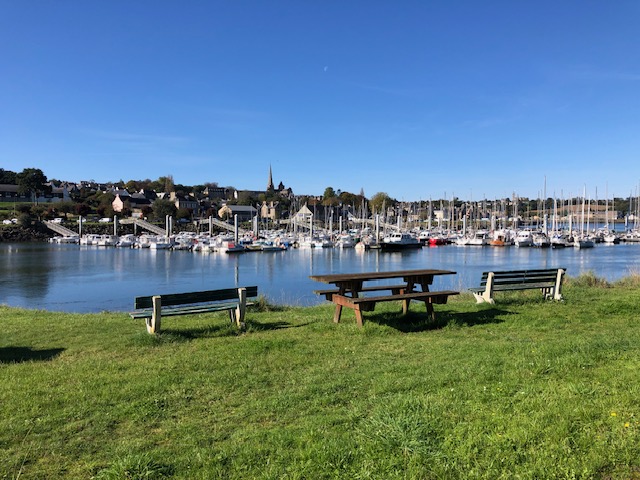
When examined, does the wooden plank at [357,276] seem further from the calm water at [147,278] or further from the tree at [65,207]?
the tree at [65,207]

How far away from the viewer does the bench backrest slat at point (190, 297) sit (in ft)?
29.3

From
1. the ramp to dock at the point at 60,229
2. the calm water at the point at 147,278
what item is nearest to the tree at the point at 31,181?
the ramp to dock at the point at 60,229

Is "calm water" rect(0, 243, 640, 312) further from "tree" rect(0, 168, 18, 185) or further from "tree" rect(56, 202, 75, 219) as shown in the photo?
"tree" rect(0, 168, 18, 185)

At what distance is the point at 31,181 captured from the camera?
127m

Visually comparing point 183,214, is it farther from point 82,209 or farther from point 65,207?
point 65,207

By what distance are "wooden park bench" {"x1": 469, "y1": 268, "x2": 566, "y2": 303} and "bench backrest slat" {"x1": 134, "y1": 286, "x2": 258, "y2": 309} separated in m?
5.73

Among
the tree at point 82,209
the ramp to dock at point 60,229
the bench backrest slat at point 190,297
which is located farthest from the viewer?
the tree at point 82,209

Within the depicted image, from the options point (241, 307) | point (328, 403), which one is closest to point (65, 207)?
point (241, 307)

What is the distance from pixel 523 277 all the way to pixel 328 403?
9.11 metres

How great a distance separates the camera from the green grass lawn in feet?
11.5

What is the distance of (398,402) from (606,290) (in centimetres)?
1276

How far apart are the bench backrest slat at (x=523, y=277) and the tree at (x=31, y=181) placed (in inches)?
5559

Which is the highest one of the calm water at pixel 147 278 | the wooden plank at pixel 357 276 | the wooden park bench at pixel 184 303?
the wooden plank at pixel 357 276

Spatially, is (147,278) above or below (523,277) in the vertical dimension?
below
